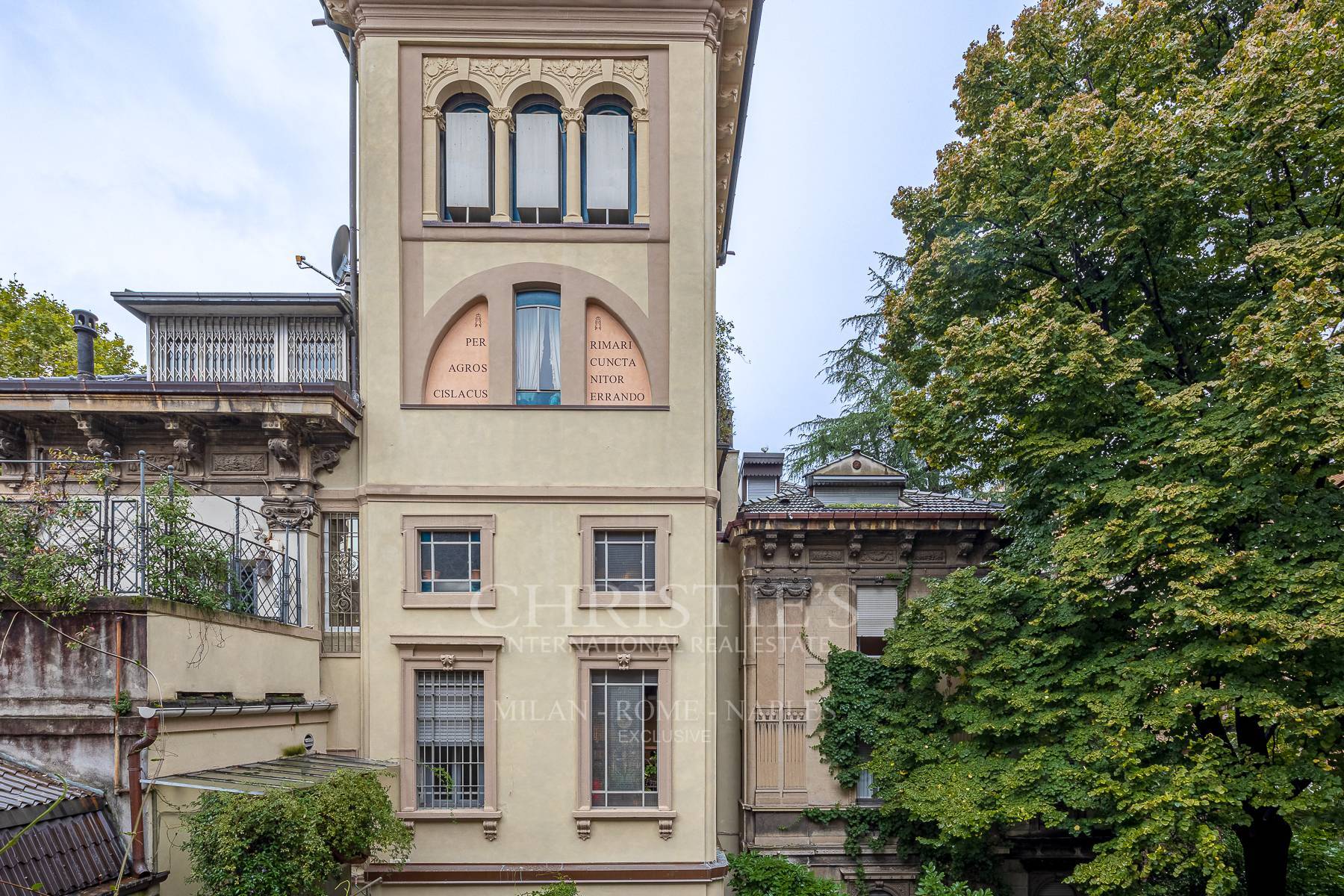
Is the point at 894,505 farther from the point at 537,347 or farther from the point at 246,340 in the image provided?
the point at 246,340

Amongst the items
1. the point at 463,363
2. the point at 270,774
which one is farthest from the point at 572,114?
the point at 270,774

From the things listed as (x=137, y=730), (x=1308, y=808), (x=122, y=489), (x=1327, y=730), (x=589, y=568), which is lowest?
(x=1308, y=808)

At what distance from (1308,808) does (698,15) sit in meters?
13.5

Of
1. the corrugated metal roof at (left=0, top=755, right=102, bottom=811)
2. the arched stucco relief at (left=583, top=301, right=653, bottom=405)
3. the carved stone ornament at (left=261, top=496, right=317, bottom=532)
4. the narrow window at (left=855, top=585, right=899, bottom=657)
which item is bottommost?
the corrugated metal roof at (left=0, top=755, right=102, bottom=811)

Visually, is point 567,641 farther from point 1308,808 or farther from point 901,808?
point 1308,808

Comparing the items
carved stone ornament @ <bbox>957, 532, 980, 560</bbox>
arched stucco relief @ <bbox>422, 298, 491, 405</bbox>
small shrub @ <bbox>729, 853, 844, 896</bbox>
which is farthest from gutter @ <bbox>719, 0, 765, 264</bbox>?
small shrub @ <bbox>729, 853, 844, 896</bbox>

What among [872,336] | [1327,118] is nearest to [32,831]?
[1327,118]

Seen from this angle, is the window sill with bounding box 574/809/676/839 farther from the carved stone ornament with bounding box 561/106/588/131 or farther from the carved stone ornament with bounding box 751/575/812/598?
the carved stone ornament with bounding box 561/106/588/131

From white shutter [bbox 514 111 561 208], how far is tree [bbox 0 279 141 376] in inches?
658

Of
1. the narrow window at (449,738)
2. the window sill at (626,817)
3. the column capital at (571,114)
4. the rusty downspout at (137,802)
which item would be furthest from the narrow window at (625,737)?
the column capital at (571,114)

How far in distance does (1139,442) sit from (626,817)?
8898 millimetres

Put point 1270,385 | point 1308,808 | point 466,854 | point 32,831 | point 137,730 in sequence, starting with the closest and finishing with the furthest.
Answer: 1. point 32,831
2. point 137,730
3. point 1270,385
4. point 1308,808
5. point 466,854

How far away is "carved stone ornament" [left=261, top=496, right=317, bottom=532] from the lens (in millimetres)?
10906

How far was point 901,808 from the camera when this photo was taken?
13352 millimetres
